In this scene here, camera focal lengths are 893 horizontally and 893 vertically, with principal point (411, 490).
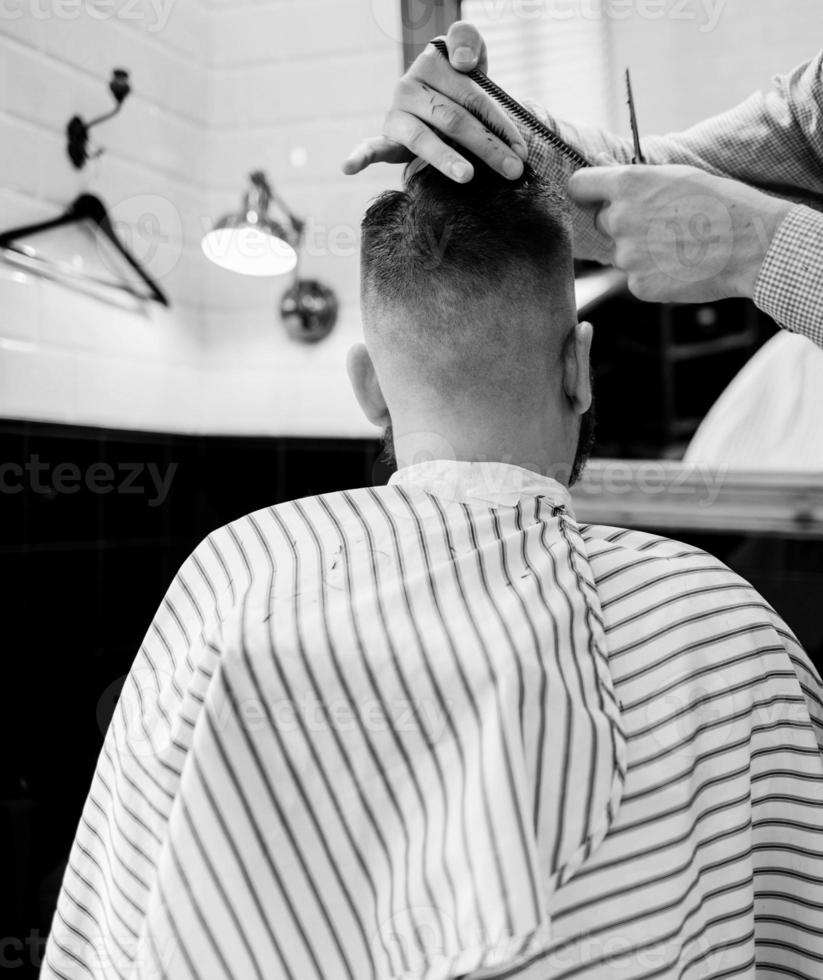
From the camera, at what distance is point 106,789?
118cm

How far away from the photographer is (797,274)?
1.22 m

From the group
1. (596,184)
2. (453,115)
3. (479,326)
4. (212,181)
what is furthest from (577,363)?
(212,181)

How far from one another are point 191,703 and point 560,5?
251cm

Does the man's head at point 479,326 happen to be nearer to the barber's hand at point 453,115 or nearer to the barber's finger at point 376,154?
the barber's hand at point 453,115

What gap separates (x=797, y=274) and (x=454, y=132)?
51 centimetres

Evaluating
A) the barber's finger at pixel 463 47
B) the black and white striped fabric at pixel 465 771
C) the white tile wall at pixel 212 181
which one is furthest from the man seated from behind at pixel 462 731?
the white tile wall at pixel 212 181

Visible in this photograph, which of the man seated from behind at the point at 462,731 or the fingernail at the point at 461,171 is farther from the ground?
the fingernail at the point at 461,171

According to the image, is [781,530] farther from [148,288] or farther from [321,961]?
[148,288]

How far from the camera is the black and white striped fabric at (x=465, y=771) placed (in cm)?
90

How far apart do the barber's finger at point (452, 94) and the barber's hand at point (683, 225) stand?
4.7 inches

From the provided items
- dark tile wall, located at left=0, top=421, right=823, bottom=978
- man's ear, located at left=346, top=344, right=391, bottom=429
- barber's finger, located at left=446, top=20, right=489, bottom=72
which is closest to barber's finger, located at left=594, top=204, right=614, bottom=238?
barber's finger, located at left=446, top=20, right=489, bottom=72

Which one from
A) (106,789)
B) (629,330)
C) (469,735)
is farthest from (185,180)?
(469,735)

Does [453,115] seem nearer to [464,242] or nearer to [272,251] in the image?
[464,242]

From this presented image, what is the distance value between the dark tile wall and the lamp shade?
1.97 ft
